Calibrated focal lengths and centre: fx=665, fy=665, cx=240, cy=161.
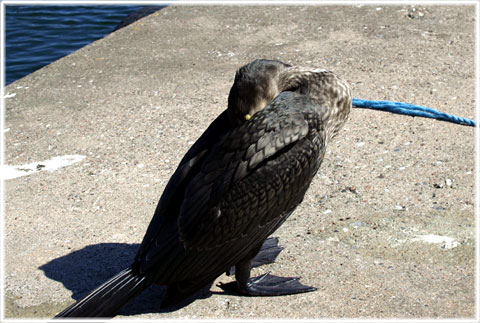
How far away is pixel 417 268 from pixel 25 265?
2383mm

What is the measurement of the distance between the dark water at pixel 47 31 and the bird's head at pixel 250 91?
7.47m

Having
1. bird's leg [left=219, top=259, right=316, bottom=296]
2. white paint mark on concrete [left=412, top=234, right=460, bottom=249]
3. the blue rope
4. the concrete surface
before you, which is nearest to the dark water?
the concrete surface

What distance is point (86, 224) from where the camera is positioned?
14.9 feet

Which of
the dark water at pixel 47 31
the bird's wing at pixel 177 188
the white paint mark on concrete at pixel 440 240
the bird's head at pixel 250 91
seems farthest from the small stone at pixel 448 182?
the dark water at pixel 47 31

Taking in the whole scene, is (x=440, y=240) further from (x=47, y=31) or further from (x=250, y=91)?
(x=47, y=31)

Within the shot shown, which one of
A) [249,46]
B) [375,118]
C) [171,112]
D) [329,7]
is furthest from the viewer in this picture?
[329,7]

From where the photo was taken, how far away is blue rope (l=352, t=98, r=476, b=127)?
5461 millimetres

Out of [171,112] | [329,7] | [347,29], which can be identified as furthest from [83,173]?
[329,7]

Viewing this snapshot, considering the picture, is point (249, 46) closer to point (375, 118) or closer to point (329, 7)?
point (329, 7)

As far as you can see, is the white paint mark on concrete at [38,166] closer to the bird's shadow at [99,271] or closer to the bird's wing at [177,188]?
the bird's shadow at [99,271]

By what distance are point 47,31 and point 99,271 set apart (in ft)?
28.6

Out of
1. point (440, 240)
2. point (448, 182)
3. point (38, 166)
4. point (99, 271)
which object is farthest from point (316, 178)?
point (38, 166)

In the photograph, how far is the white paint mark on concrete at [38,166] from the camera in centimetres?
530

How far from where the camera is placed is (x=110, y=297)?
136 inches
